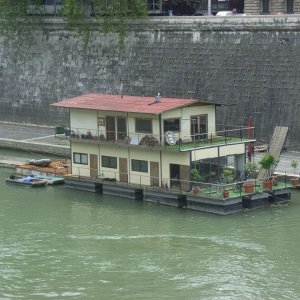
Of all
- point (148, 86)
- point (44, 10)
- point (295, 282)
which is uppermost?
point (44, 10)

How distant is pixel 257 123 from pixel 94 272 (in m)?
17.4

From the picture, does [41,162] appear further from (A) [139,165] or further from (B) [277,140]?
(B) [277,140]

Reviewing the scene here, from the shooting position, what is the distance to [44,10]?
5325 centimetres

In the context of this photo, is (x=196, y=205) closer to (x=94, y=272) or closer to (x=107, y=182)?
(x=107, y=182)

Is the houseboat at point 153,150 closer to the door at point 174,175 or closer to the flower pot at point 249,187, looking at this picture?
the door at point 174,175

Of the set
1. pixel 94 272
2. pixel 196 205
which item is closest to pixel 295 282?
pixel 94 272

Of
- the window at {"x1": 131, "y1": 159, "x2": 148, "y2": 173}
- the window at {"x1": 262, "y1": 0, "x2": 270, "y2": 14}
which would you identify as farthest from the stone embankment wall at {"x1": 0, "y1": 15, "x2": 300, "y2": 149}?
the window at {"x1": 262, "y1": 0, "x2": 270, "y2": 14}

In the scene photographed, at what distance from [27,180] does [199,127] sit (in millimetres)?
6610

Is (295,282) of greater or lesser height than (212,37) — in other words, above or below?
below

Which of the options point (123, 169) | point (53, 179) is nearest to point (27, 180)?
point (53, 179)

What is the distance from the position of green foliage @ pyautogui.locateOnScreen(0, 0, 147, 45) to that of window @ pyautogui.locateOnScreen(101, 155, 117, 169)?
1200cm

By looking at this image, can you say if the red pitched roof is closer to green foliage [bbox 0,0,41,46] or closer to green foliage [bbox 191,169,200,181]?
green foliage [bbox 191,169,200,181]

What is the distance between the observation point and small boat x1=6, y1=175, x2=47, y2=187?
38188 mm

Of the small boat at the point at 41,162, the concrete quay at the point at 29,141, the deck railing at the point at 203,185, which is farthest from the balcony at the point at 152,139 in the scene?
the concrete quay at the point at 29,141
